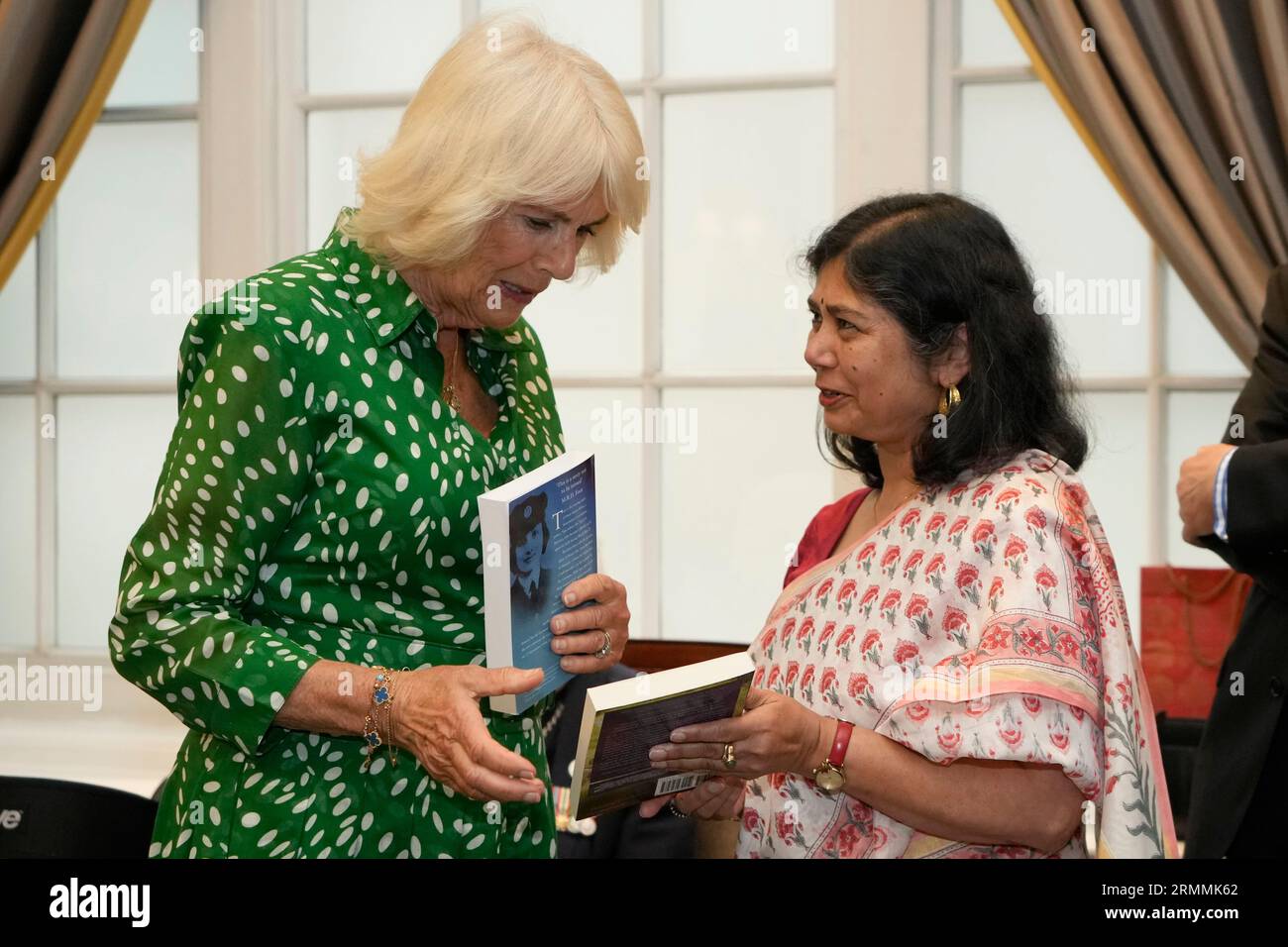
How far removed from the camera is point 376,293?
1561 millimetres

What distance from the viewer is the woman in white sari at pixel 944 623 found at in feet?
5.07

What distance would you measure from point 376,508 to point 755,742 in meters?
0.52

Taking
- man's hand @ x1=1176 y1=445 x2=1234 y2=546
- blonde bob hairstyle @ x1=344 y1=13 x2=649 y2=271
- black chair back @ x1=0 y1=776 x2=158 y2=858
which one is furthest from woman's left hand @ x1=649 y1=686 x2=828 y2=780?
black chair back @ x1=0 y1=776 x2=158 y2=858

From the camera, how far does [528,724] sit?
1.69m

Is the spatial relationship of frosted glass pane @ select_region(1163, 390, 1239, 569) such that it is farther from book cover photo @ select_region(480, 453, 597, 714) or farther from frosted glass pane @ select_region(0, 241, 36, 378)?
frosted glass pane @ select_region(0, 241, 36, 378)

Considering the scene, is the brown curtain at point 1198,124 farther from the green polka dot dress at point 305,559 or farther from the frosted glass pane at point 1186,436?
the green polka dot dress at point 305,559

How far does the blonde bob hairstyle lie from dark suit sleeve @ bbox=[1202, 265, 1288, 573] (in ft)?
3.69

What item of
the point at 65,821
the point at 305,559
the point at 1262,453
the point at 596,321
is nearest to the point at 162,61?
the point at 596,321

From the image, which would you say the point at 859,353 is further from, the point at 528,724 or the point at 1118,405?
the point at 1118,405

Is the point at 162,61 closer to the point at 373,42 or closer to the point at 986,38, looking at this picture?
the point at 373,42

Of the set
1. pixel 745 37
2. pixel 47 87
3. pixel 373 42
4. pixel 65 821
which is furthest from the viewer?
pixel 373 42

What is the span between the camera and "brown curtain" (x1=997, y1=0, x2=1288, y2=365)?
2840 millimetres

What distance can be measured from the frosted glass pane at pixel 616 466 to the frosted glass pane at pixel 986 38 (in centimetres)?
117

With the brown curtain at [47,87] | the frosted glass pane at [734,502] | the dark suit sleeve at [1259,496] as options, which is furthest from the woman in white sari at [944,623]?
the brown curtain at [47,87]
